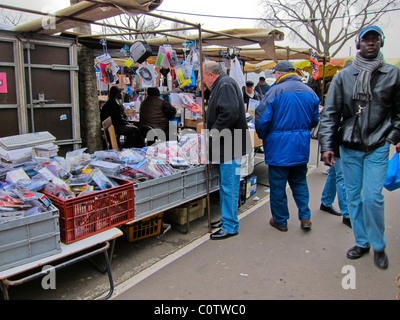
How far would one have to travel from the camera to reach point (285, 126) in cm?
375

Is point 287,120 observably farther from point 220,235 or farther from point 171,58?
point 171,58

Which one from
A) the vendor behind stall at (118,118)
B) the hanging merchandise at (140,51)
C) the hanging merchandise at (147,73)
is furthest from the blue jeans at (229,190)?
the vendor behind stall at (118,118)

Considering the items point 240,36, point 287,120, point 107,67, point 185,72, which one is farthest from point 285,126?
point 107,67

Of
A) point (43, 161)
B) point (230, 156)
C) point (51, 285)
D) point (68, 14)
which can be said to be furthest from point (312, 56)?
point (51, 285)

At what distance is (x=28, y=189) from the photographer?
114 inches

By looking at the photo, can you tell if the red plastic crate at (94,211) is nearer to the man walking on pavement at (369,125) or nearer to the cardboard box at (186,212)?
the cardboard box at (186,212)

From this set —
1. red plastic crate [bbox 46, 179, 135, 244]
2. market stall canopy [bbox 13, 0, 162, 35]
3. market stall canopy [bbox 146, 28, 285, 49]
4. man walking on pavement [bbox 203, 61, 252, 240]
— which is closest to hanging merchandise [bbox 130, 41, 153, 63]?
market stall canopy [bbox 13, 0, 162, 35]

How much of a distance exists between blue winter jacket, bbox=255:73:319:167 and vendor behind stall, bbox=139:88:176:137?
2.71 m

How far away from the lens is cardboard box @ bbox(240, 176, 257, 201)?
513 centimetres

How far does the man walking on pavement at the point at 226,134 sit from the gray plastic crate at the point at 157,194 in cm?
52

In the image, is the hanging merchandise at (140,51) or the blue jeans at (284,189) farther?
the hanging merchandise at (140,51)

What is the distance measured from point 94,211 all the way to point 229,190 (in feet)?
5.16

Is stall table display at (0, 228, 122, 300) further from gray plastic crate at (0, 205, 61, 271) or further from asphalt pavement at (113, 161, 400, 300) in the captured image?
asphalt pavement at (113, 161, 400, 300)

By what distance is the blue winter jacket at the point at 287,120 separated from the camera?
3.72 meters
